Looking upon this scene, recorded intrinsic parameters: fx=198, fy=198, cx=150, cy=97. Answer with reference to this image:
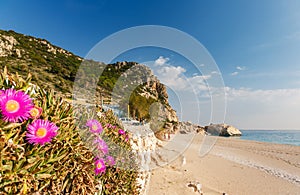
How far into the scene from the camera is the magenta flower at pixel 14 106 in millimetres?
1150

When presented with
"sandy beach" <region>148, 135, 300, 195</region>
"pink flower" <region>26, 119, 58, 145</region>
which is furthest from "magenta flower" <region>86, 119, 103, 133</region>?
"sandy beach" <region>148, 135, 300, 195</region>

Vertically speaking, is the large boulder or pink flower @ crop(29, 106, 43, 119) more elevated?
pink flower @ crop(29, 106, 43, 119)

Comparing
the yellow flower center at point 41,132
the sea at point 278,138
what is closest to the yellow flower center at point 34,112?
the yellow flower center at point 41,132

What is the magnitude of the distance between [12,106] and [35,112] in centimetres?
16

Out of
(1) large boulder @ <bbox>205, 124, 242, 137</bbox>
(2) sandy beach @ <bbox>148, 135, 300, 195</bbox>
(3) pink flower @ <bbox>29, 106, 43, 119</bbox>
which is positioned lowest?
(2) sandy beach @ <bbox>148, 135, 300, 195</bbox>

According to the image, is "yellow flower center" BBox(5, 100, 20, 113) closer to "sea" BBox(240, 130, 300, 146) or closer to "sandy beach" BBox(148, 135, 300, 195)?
"sandy beach" BBox(148, 135, 300, 195)

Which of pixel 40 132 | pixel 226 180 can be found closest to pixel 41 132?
pixel 40 132

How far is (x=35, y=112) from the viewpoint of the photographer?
4.31ft

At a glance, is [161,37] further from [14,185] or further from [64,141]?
[14,185]

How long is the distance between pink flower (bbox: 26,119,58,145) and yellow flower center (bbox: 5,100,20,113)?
137 mm

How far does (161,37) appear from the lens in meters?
6.86

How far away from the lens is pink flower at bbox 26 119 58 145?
1.24 meters

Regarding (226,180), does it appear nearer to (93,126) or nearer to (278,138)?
(93,126)

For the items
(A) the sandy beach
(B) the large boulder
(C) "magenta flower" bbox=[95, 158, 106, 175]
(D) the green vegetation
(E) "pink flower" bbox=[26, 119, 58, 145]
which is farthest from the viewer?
(B) the large boulder
